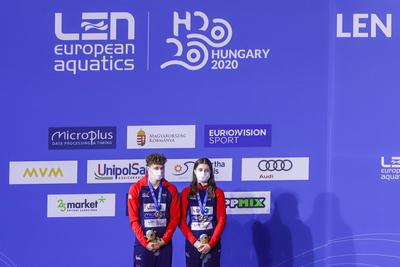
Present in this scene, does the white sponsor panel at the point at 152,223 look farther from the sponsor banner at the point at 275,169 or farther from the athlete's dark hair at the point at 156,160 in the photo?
the sponsor banner at the point at 275,169

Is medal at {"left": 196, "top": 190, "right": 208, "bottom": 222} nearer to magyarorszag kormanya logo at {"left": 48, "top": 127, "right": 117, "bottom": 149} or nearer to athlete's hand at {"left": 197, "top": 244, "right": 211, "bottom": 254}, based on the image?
athlete's hand at {"left": 197, "top": 244, "right": 211, "bottom": 254}

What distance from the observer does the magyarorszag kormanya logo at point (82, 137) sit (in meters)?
6.05

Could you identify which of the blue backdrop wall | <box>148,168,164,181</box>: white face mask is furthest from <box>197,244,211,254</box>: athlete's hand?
the blue backdrop wall

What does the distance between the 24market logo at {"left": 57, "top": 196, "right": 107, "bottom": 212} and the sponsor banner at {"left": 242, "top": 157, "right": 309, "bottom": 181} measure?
130 centimetres

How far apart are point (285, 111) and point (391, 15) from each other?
1.27 metres

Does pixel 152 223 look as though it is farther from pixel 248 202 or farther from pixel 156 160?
pixel 248 202

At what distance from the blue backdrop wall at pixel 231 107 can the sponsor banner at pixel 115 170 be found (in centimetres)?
5

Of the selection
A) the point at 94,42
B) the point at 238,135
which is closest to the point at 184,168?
the point at 238,135

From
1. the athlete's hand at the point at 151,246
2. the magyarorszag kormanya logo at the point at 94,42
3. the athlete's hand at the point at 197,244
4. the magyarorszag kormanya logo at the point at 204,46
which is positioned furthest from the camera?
the magyarorszag kormanya logo at the point at 204,46

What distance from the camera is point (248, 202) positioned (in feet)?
20.5

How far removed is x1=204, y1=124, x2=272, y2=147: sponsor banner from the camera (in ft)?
20.2

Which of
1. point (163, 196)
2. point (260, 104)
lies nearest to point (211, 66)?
point (260, 104)

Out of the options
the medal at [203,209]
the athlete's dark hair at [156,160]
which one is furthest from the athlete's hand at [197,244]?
the athlete's dark hair at [156,160]

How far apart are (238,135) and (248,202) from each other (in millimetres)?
610
